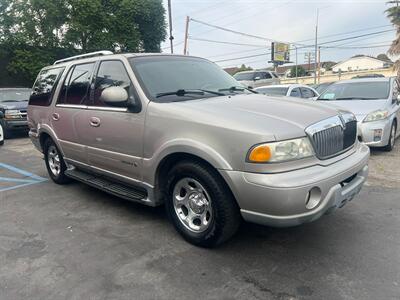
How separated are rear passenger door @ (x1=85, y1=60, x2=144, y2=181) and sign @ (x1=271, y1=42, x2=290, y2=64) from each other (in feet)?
139

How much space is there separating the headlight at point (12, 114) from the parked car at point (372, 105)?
944 cm

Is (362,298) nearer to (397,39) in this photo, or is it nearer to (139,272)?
(139,272)

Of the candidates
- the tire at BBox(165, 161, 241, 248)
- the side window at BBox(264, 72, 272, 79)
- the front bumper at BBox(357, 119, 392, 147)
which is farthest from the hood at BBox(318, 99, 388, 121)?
the side window at BBox(264, 72, 272, 79)

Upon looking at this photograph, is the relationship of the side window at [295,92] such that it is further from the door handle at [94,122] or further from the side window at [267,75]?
the side window at [267,75]

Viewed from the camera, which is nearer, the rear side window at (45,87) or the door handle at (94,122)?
the door handle at (94,122)

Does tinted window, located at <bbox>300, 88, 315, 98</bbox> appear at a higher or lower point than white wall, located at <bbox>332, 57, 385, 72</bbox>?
lower

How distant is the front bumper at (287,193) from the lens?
2.74 meters

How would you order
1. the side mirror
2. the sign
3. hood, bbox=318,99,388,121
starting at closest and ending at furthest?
the side mirror
hood, bbox=318,99,388,121
the sign

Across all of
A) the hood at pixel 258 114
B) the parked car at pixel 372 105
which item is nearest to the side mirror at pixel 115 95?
the hood at pixel 258 114

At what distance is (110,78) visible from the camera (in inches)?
165

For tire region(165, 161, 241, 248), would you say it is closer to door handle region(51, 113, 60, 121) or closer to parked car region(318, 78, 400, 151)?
door handle region(51, 113, 60, 121)

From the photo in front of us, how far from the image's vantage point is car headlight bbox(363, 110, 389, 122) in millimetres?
6805

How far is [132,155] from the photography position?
3.83 m

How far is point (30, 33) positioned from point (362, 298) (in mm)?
21341
